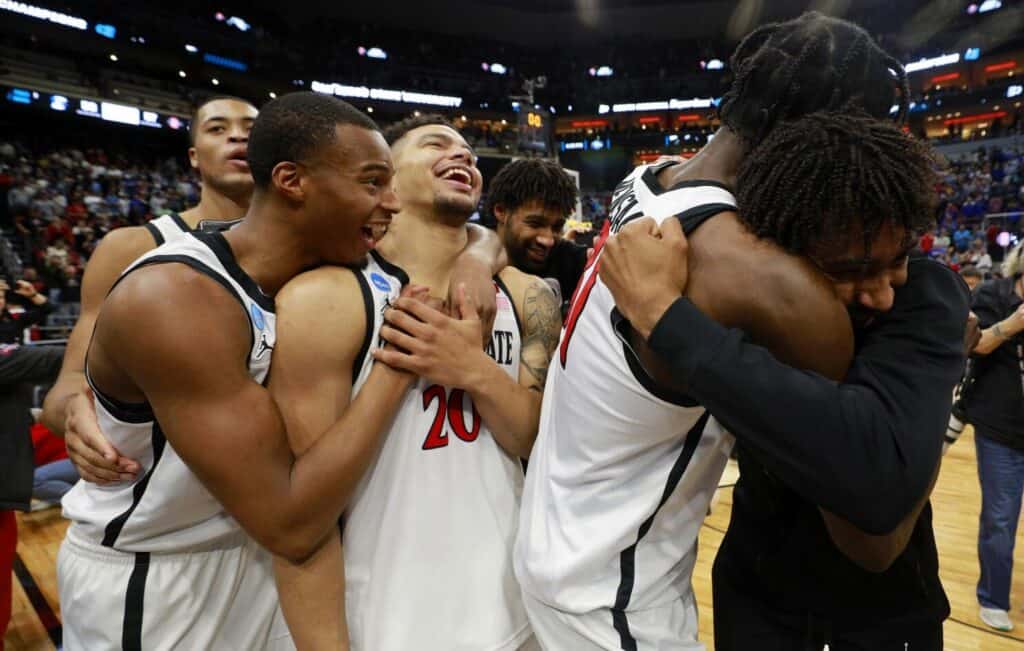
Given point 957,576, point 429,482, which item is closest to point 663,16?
point 957,576

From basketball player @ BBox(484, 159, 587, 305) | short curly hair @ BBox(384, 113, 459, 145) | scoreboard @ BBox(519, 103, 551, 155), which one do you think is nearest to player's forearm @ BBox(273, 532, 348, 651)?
short curly hair @ BBox(384, 113, 459, 145)

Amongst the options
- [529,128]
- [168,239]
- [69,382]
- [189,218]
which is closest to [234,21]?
[529,128]

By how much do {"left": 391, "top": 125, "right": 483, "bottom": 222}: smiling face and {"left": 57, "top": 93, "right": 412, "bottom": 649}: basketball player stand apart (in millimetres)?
291

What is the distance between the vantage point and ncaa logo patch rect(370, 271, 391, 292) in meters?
1.46

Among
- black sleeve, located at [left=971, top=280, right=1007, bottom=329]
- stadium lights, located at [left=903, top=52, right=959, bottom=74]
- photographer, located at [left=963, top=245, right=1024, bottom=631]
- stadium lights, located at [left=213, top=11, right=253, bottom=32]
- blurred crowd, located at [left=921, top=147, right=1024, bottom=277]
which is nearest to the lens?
photographer, located at [left=963, top=245, right=1024, bottom=631]

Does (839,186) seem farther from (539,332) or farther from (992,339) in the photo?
(992,339)

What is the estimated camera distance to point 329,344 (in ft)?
4.35

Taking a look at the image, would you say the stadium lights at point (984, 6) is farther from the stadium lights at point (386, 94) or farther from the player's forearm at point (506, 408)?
the player's forearm at point (506, 408)

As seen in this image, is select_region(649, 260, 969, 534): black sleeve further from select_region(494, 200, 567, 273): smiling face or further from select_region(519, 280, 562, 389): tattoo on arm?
select_region(494, 200, 567, 273): smiling face

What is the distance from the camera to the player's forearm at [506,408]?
144cm

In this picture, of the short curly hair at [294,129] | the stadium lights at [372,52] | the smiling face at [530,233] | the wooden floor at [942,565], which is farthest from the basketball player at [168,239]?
the stadium lights at [372,52]

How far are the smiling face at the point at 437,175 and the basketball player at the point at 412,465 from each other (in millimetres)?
167

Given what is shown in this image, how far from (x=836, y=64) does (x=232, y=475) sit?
141cm

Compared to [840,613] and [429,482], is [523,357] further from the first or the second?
[840,613]
